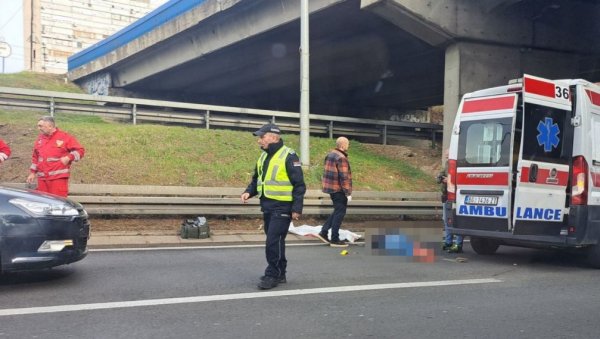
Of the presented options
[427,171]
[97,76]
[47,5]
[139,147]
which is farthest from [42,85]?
[47,5]

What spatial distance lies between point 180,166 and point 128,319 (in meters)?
7.97

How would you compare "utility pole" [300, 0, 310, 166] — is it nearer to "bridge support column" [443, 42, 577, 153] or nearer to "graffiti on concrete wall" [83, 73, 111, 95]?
"bridge support column" [443, 42, 577, 153]

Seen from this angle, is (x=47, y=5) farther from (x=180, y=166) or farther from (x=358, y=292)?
(x=358, y=292)

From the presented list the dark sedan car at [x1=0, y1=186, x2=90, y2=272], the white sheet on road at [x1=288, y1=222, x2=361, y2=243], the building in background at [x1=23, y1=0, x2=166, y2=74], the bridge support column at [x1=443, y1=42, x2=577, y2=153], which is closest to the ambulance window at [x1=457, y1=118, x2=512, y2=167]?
the white sheet on road at [x1=288, y1=222, x2=361, y2=243]

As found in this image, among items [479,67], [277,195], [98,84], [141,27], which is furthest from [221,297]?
[98,84]

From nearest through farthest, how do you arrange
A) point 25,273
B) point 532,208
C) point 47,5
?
1. point 25,273
2. point 532,208
3. point 47,5

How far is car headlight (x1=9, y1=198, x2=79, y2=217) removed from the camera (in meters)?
5.07

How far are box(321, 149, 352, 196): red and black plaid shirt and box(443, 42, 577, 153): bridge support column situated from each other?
6735 millimetres

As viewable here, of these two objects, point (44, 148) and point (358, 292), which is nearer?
point (358, 292)

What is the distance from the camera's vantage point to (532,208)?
22.2 feet

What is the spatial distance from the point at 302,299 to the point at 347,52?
16.8 meters

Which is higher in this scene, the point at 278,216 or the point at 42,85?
the point at 42,85

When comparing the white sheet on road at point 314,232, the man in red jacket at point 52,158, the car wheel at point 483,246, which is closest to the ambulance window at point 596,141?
the car wheel at point 483,246

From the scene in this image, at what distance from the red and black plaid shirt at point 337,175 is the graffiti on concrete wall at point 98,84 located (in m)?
25.2
